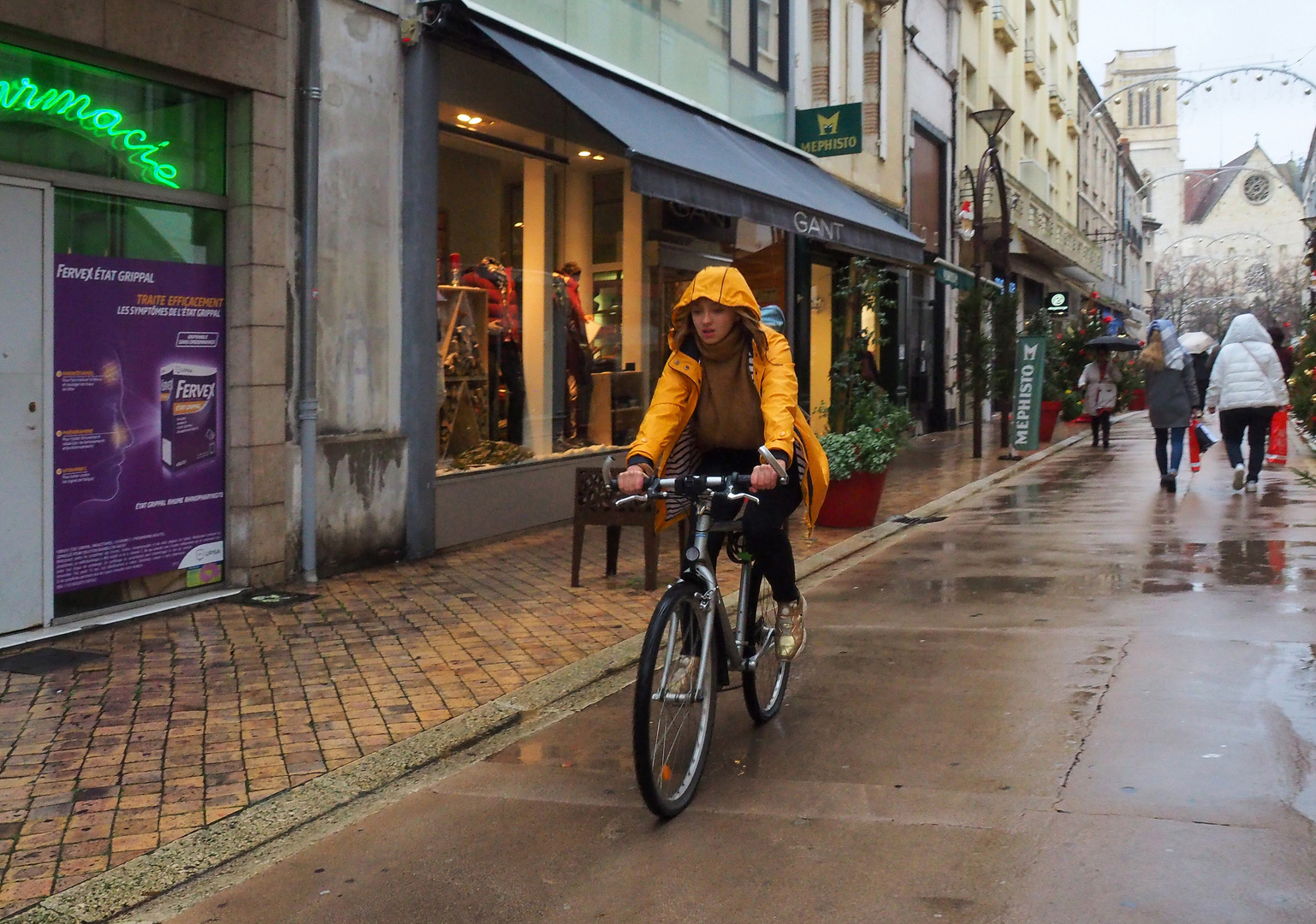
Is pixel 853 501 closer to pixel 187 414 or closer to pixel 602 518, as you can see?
pixel 602 518

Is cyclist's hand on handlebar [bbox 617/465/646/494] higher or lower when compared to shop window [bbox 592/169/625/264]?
lower

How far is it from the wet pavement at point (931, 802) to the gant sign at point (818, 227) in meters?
5.91

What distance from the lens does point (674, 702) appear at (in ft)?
13.6

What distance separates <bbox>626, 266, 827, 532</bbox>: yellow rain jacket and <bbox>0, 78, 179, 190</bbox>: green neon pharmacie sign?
3806 millimetres

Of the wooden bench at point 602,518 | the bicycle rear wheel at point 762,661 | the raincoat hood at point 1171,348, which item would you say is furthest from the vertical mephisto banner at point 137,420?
the raincoat hood at point 1171,348

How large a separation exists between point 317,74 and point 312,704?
4.44m

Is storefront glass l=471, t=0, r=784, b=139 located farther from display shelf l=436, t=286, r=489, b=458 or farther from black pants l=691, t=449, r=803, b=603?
black pants l=691, t=449, r=803, b=603

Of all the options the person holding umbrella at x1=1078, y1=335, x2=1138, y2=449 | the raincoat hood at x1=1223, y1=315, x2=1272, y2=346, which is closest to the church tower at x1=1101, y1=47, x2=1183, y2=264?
the person holding umbrella at x1=1078, y1=335, x2=1138, y2=449

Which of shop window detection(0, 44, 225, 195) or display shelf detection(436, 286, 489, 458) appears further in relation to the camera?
display shelf detection(436, 286, 489, 458)

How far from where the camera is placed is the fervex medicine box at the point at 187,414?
7352 mm

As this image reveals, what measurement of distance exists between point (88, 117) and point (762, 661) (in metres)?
4.66

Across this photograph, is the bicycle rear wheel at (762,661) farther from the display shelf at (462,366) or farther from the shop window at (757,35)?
the shop window at (757,35)

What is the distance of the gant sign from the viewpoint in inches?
485

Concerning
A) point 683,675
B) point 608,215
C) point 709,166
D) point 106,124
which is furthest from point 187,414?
point 608,215
